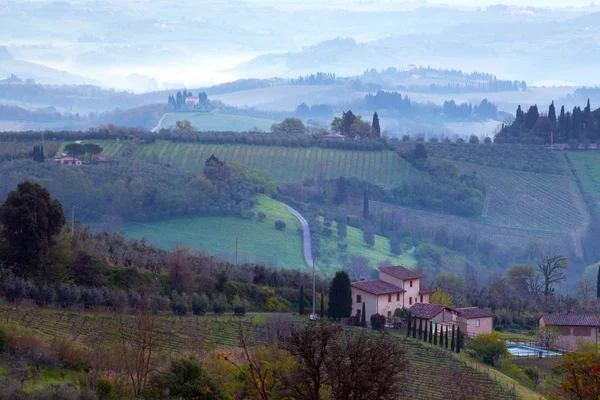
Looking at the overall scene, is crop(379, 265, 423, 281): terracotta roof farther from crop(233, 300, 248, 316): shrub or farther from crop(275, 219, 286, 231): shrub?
crop(275, 219, 286, 231): shrub

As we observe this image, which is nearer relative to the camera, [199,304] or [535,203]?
[199,304]

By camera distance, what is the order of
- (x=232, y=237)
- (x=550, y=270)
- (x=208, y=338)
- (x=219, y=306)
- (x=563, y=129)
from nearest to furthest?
(x=208, y=338) → (x=219, y=306) → (x=550, y=270) → (x=232, y=237) → (x=563, y=129)

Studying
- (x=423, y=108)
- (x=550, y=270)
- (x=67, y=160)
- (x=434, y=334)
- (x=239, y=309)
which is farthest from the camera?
(x=423, y=108)

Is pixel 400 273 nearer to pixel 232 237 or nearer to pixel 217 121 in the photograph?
pixel 232 237

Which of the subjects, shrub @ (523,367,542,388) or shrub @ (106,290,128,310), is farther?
shrub @ (106,290,128,310)

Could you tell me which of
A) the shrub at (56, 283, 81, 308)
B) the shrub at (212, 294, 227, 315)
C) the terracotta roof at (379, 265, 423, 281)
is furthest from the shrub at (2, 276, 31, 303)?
the terracotta roof at (379, 265, 423, 281)

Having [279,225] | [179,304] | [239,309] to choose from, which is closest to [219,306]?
[239,309]

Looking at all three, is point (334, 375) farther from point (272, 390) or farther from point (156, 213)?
point (156, 213)
